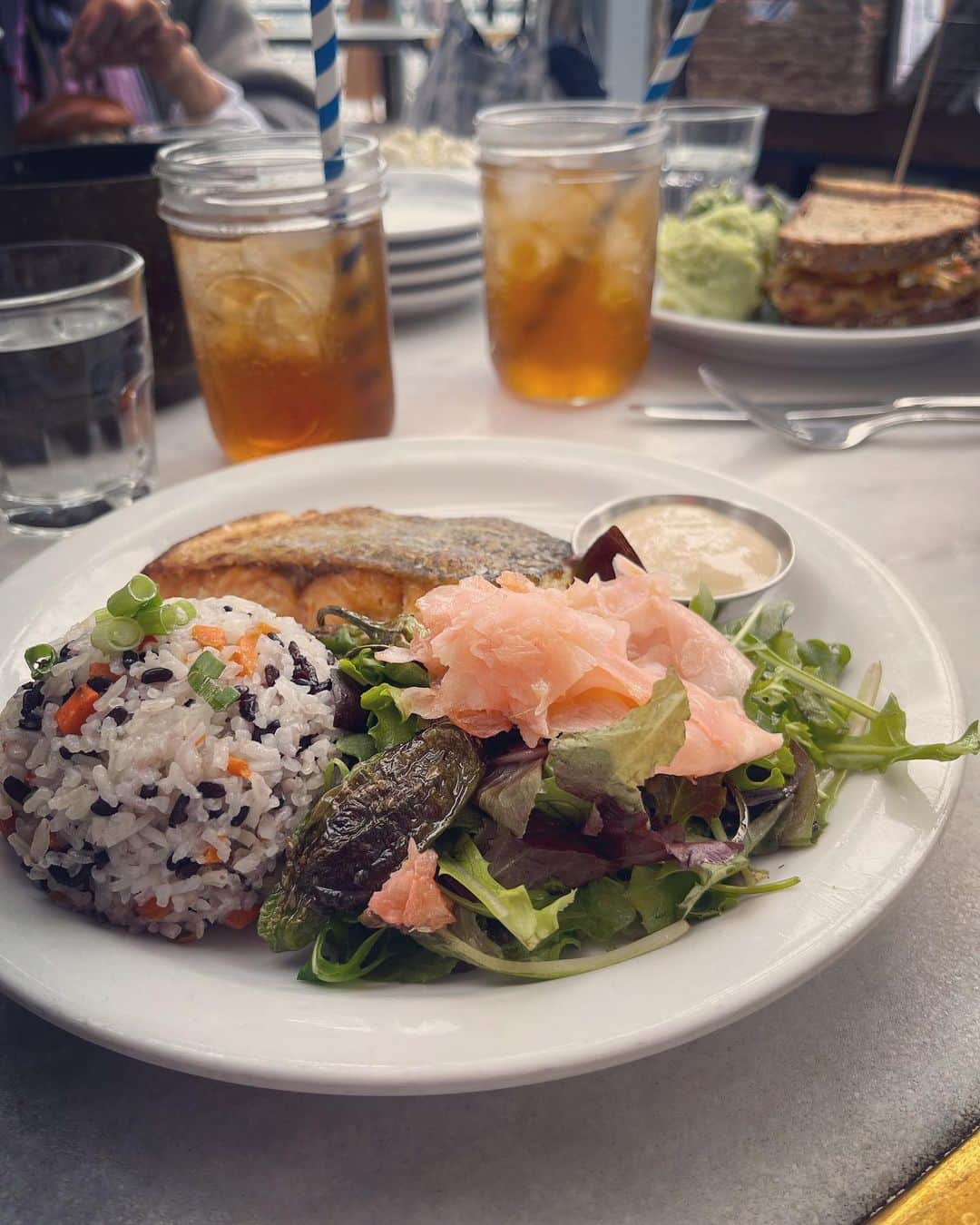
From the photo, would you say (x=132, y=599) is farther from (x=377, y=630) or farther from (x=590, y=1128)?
(x=590, y=1128)

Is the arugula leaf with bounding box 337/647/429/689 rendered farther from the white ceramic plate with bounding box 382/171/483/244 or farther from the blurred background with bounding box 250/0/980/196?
the blurred background with bounding box 250/0/980/196

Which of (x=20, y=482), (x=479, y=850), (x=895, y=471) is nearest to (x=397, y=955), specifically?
(x=479, y=850)

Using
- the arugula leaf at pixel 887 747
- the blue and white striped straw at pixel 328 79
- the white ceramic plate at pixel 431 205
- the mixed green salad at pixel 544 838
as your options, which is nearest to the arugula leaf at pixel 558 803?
the mixed green salad at pixel 544 838

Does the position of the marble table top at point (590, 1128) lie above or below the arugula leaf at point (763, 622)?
below

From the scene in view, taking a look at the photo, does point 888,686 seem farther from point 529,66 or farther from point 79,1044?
point 529,66

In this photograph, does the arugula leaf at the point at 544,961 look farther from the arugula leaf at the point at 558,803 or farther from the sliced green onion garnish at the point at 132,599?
the sliced green onion garnish at the point at 132,599

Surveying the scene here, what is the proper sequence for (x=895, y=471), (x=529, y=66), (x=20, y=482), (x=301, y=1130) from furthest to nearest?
1. (x=529, y=66)
2. (x=895, y=471)
3. (x=20, y=482)
4. (x=301, y=1130)
